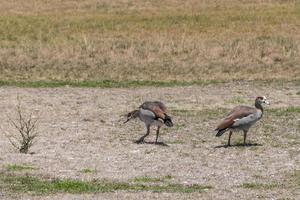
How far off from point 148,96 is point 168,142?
7898 mm

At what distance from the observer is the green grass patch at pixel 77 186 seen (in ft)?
46.6

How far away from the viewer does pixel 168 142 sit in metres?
20.2

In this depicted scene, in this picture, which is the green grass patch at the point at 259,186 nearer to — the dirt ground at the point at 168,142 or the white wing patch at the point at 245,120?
the dirt ground at the point at 168,142

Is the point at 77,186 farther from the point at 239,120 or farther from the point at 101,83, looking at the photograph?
the point at 101,83

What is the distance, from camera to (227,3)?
61.8 meters

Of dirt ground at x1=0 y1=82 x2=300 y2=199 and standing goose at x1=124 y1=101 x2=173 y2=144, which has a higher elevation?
standing goose at x1=124 y1=101 x2=173 y2=144

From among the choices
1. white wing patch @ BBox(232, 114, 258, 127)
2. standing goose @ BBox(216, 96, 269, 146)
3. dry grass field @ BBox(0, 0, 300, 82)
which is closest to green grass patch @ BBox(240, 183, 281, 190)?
standing goose @ BBox(216, 96, 269, 146)

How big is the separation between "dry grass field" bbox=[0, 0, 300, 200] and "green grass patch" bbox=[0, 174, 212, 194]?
0.06ft

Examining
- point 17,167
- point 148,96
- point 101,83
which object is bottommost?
point 101,83

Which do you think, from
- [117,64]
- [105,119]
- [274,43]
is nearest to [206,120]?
[105,119]

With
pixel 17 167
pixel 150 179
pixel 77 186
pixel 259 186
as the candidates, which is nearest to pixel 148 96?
pixel 17 167

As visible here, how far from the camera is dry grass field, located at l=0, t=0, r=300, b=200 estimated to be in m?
15.2

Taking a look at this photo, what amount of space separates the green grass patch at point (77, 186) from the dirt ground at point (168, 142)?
1.06ft

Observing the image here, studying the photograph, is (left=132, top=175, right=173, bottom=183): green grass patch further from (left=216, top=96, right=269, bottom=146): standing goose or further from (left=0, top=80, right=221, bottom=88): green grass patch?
(left=0, top=80, right=221, bottom=88): green grass patch
